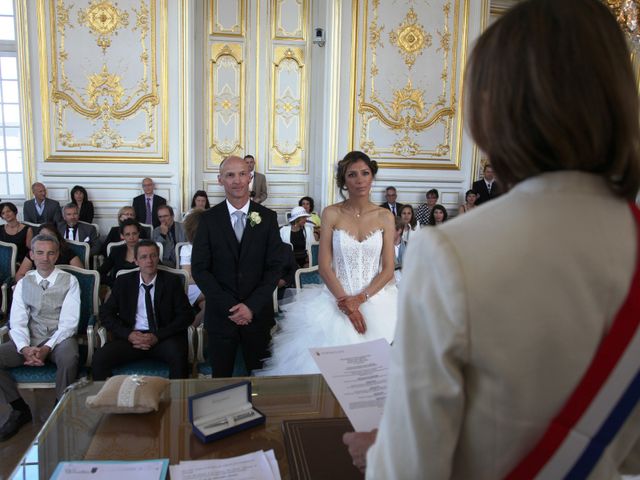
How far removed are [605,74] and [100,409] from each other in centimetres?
144

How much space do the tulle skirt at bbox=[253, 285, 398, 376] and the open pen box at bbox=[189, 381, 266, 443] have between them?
1362mm

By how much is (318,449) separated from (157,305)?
2.22 m

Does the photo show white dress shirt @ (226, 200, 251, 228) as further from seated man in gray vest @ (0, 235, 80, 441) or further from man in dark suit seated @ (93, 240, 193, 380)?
seated man in gray vest @ (0, 235, 80, 441)

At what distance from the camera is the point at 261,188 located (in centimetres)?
780

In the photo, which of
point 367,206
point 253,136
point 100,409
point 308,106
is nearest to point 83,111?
point 253,136

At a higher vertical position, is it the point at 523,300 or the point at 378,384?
the point at 523,300

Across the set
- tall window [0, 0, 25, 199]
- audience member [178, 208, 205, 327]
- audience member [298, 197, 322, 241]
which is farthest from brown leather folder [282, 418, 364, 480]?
tall window [0, 0, 25, 199]

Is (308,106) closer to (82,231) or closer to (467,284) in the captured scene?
(82,231)

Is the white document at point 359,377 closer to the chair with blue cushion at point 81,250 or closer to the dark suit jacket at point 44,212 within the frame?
the chair with blue cushion at point 81,250

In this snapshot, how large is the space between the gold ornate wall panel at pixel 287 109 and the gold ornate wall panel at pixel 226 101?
19.8 inches

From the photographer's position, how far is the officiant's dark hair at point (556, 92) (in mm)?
608

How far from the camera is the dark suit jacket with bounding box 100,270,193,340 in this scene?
328cm

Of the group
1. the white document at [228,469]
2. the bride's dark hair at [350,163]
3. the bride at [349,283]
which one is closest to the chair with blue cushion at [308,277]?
the bride at [349,283]

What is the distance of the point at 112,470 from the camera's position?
3.93ft
